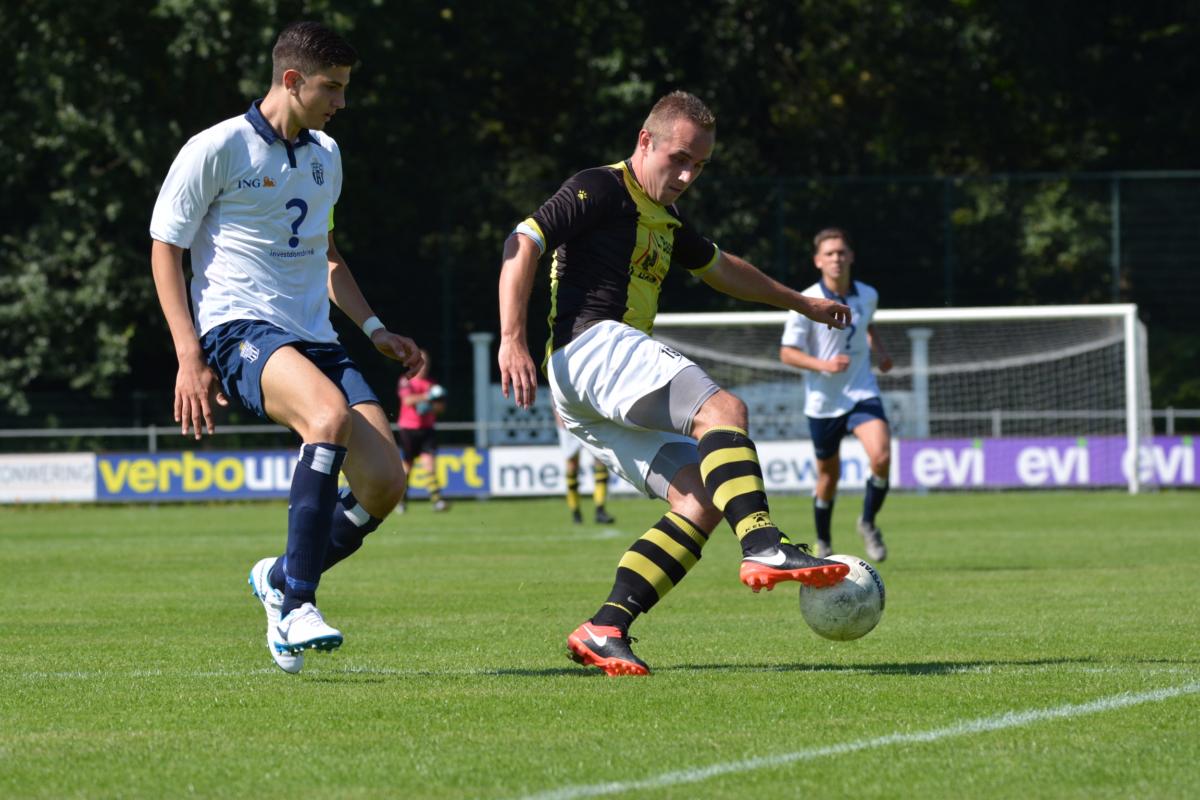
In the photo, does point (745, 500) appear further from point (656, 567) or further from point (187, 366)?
point (187, 366)

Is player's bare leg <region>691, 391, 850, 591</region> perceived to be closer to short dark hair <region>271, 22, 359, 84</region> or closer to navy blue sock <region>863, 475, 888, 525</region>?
short dark hair <region>271, 22, 359, 84</region>

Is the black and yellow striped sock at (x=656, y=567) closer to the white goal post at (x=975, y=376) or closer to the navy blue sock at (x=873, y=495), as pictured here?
the navy blue sock at (x=873, y=495)

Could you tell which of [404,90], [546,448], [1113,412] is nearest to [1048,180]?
[1113,412]

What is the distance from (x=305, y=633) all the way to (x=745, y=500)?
155cm

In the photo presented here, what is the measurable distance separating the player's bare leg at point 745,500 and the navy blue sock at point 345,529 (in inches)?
50.3

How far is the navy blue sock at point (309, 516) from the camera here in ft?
20.4

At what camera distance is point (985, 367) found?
2773 centimetres

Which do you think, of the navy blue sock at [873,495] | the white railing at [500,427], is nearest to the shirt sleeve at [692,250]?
the navy blue sock at [873,495]

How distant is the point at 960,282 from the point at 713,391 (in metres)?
23.7

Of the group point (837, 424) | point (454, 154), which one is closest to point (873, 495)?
point (837, 424)

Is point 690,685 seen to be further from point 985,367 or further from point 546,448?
point 985,367

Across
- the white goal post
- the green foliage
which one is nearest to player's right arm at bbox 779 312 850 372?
the green foliage

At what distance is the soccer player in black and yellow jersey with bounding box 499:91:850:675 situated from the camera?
6.35 m

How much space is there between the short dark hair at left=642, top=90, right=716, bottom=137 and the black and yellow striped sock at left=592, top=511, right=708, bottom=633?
4.61 ft
